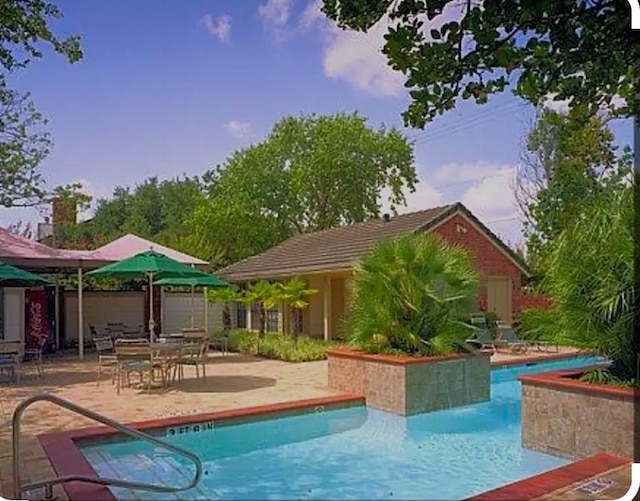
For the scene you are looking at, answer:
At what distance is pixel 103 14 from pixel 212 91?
5.64 feet

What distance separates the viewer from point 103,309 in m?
23.6

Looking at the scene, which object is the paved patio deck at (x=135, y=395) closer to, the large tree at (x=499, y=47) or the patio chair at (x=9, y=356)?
the patio chair at (x=9, y=356)

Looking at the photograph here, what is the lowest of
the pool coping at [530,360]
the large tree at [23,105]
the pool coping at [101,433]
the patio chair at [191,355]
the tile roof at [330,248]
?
the pool coping at [530,360]

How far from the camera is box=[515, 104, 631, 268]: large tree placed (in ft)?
83.6

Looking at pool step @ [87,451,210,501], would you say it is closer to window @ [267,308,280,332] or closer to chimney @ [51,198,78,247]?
window @ [267,308,280,332]

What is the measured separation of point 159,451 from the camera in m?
4.98

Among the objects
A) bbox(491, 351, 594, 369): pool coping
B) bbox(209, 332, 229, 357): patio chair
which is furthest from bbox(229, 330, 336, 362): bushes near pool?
bbox(491, 351, 594, 369): pool coping

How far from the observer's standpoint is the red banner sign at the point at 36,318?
67.9 ft

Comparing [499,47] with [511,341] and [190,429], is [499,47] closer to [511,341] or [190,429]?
[190,429]

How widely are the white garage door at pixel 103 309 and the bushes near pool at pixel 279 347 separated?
15.5ft

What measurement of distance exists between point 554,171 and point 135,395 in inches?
858

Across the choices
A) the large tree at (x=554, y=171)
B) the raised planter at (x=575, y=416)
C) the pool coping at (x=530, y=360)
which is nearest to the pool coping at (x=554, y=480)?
the raised planter at (x=575, y=416)

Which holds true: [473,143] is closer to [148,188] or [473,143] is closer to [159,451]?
[159,451]

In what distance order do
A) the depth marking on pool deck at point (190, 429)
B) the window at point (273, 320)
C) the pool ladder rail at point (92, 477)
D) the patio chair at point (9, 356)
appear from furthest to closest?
the window at point (273, 320) → the patio chair at point (9, 356) → the depth marking on pool deck at point (190, 429) → the pool ladder rail at point (92, 477)
